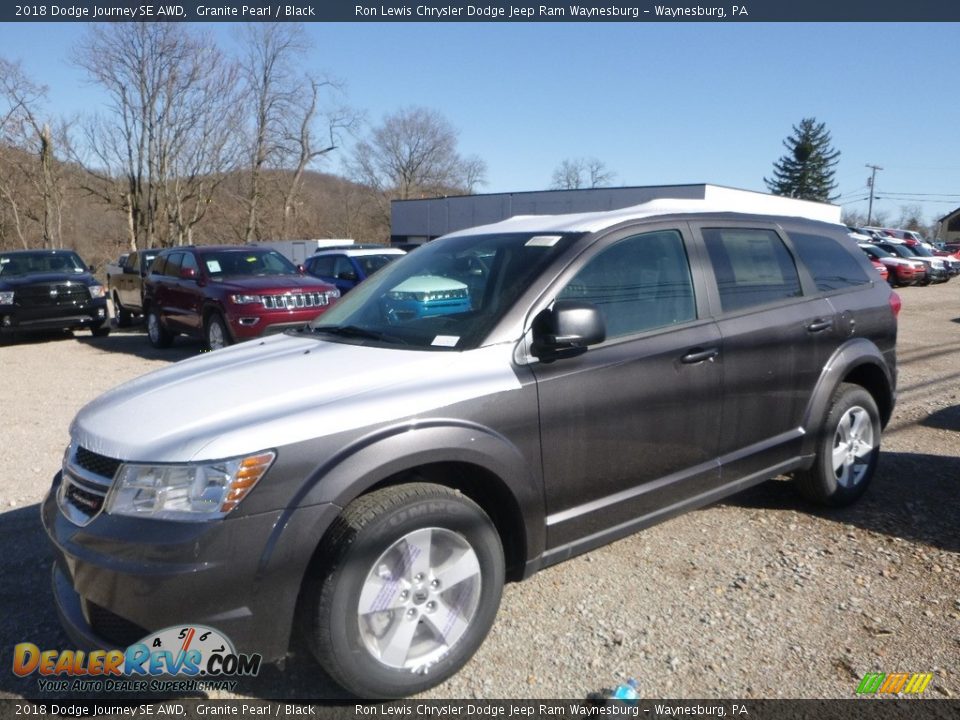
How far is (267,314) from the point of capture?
9.84 m

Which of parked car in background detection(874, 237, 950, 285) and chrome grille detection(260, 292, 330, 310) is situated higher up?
parked car in background detection(874, 237, 950, 285)

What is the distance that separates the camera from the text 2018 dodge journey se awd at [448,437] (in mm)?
2377

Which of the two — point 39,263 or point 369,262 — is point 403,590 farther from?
point 39,263

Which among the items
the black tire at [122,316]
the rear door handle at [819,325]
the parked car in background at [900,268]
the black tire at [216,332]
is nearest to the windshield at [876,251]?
the parked car in background at [900,268]

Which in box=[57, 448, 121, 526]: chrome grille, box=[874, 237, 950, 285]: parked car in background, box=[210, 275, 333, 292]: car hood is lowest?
box=[57, 448, 121, 526]: chrome grille

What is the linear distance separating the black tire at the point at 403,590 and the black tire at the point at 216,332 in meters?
8.10

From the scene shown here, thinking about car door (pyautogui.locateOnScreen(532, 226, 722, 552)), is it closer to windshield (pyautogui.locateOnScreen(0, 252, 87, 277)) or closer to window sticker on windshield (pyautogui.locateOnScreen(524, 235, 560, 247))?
window sticker on windshield (pyautogui.locateOnScreen(524, 235, 560, 247))

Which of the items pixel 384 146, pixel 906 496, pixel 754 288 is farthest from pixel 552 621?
pixel 384 146

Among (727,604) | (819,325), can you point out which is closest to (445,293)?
(727,604)

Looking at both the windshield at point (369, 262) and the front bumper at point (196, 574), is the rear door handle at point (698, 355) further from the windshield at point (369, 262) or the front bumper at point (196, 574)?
the windshield at point (369, 262)

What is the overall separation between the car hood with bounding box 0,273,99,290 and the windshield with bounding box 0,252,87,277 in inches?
Result: 10.6

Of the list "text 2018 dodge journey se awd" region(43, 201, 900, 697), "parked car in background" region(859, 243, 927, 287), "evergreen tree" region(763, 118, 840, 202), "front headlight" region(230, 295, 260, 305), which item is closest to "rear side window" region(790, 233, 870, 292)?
"text 2018 dodge journey se awd" region(43, 201, 900, 697)

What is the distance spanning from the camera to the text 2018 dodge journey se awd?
238 cm

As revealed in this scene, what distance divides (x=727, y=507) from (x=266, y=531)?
319cm
